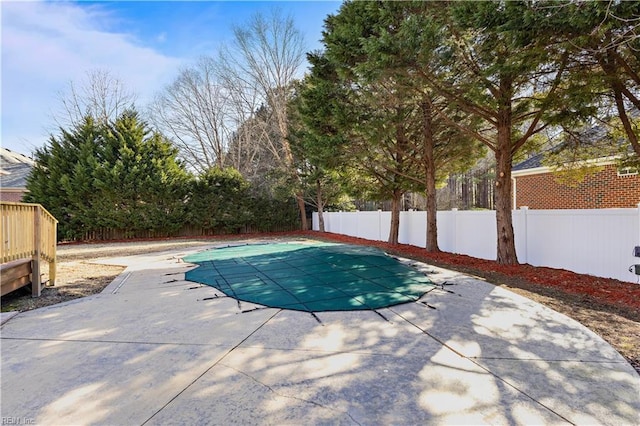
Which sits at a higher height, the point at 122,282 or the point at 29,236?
the point at 29,236

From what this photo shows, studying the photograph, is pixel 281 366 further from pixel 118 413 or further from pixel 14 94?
pixel 14 94

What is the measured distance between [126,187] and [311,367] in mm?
15007

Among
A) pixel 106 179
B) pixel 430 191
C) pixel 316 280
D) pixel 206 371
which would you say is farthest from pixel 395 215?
pixel 106 179

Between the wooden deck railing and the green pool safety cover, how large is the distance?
213 centimetres

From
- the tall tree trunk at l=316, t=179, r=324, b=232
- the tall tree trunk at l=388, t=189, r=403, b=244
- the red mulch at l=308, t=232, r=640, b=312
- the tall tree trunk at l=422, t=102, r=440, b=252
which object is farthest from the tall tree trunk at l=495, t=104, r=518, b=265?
the tall tree trunk at l=316, t=179, r=324, b=232

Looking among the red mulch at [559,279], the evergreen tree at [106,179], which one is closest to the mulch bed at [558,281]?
the red mulch at [559,279]

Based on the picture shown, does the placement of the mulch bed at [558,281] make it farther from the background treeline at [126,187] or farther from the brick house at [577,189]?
the background treeline at [126,187]

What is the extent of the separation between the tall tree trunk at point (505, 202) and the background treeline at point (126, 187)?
12.9 m

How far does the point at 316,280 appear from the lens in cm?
542

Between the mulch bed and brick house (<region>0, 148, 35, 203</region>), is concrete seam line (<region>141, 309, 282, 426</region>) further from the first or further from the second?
brick house (<region>0, 148, 35, 203</region>)

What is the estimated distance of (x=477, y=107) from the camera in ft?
21.2

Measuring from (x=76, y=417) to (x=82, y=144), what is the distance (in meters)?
15.8

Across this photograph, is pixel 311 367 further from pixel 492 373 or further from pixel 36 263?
pixel 36 263

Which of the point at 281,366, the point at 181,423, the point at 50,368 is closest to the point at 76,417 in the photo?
the point at 181,423
